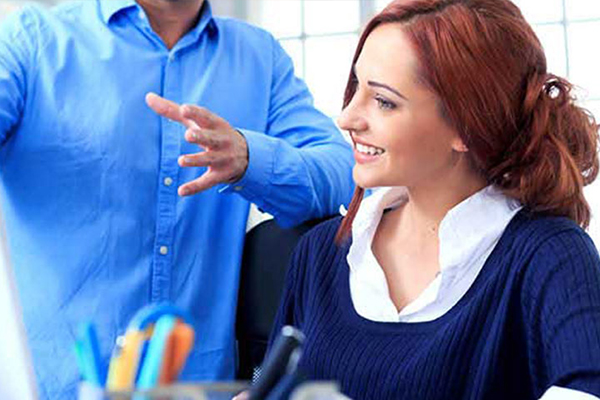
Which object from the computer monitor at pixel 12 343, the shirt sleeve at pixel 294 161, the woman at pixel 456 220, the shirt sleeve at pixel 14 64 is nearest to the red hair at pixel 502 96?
the woman at pixel 456 220

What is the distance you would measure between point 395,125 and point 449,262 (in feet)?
0.62

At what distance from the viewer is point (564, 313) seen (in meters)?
1.09

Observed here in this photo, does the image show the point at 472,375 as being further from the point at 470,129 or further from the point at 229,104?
the point at 229,104

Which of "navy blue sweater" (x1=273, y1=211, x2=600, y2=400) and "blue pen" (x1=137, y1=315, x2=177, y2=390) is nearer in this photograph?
"blue pen" (x1=137, y1=315, x2=177, y2=390)

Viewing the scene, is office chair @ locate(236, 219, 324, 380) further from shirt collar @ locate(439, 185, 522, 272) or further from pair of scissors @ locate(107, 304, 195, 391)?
pair of scissors @ locate(107, 304, 195, 391)

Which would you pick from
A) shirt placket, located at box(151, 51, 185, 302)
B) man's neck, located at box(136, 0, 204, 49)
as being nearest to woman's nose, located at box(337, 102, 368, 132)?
shirt placket, located at box(151, 51, 185, 302)

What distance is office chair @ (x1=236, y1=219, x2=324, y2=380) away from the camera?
4.55 feet

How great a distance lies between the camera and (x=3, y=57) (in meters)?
1.45

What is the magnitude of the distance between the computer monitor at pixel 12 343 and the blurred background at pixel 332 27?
11.1 feet

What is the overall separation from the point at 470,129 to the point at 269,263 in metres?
0.38

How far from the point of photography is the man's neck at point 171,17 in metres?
1.57

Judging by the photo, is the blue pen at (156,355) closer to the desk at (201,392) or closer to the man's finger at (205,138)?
the desk at (201,392)

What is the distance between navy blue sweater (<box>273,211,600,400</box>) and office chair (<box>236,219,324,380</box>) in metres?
0.14

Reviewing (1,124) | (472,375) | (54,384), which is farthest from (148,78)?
(472,375)
